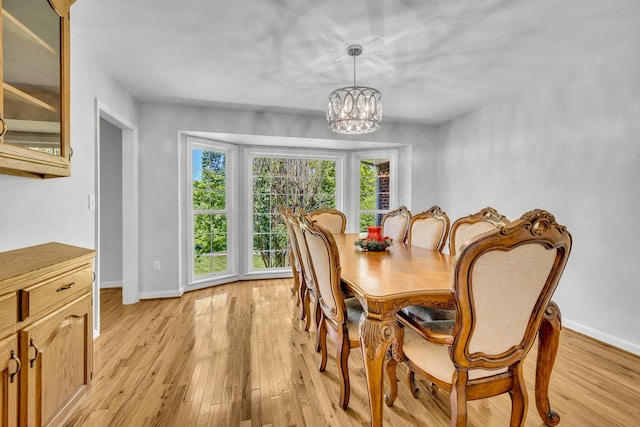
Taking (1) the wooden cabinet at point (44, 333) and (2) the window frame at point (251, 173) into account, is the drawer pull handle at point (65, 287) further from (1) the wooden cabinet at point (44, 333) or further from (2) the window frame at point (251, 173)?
(2) the window frame at point (251, 173)

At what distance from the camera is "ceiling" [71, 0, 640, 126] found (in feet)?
6.56

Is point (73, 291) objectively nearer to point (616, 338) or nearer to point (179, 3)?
point (179, 3)

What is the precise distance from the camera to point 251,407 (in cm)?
181

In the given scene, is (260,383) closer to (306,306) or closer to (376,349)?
(306,306)

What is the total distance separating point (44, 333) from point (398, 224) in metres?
2.99

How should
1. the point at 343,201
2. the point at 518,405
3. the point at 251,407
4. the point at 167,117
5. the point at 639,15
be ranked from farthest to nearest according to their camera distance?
1. the point at 343,201
2. the point at 167,117
3. the point at 639,15
4. the point at 251,407
5. the point at 518,405

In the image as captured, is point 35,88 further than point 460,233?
No

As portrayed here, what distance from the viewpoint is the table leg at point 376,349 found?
1408 millimetres

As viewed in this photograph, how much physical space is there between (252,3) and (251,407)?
243cm

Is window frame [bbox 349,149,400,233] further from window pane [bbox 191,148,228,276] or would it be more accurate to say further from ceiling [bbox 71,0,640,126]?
window pane [bbox 191,148,228,276]

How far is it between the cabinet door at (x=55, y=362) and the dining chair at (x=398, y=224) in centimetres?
274

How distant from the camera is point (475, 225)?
2381 mm

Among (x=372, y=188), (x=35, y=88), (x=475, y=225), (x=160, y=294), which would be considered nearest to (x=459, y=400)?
(x=475, y=225)

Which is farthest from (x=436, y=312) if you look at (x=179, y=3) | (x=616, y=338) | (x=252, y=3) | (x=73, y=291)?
(x=179, y=3)
